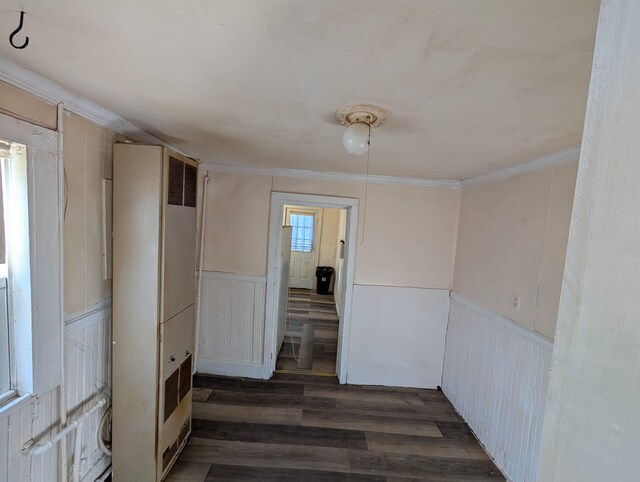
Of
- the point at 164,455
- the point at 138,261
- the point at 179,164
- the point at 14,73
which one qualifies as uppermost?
the point at 14,73

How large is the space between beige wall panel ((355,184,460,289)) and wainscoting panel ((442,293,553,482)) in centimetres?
44

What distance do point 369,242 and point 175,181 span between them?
6.47ft

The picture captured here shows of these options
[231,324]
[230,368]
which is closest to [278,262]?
[231,324]

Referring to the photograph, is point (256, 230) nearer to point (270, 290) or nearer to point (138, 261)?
point (270, 290)

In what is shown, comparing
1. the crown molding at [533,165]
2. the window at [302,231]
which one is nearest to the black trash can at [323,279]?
the window at [302,231]

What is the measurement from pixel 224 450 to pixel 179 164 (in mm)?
2050

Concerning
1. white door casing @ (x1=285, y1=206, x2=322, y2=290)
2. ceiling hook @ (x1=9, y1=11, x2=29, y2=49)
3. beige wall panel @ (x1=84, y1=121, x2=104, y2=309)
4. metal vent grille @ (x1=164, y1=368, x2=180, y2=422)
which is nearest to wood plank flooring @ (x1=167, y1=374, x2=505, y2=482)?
metal vent grille @ (x1=164, y1=368, x2=180, y2=422)

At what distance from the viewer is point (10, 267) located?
48.3 inches

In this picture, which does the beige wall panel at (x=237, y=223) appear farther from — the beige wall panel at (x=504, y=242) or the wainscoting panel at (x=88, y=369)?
the beige wall panel at (x=504, y=242)

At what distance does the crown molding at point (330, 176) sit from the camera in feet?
9.55

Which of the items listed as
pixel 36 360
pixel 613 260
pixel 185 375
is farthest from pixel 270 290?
pixel 613 260

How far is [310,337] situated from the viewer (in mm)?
4379

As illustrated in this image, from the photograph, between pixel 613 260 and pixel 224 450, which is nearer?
pixel 613 260

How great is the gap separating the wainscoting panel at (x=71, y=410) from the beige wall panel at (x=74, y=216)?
15 centimetres
